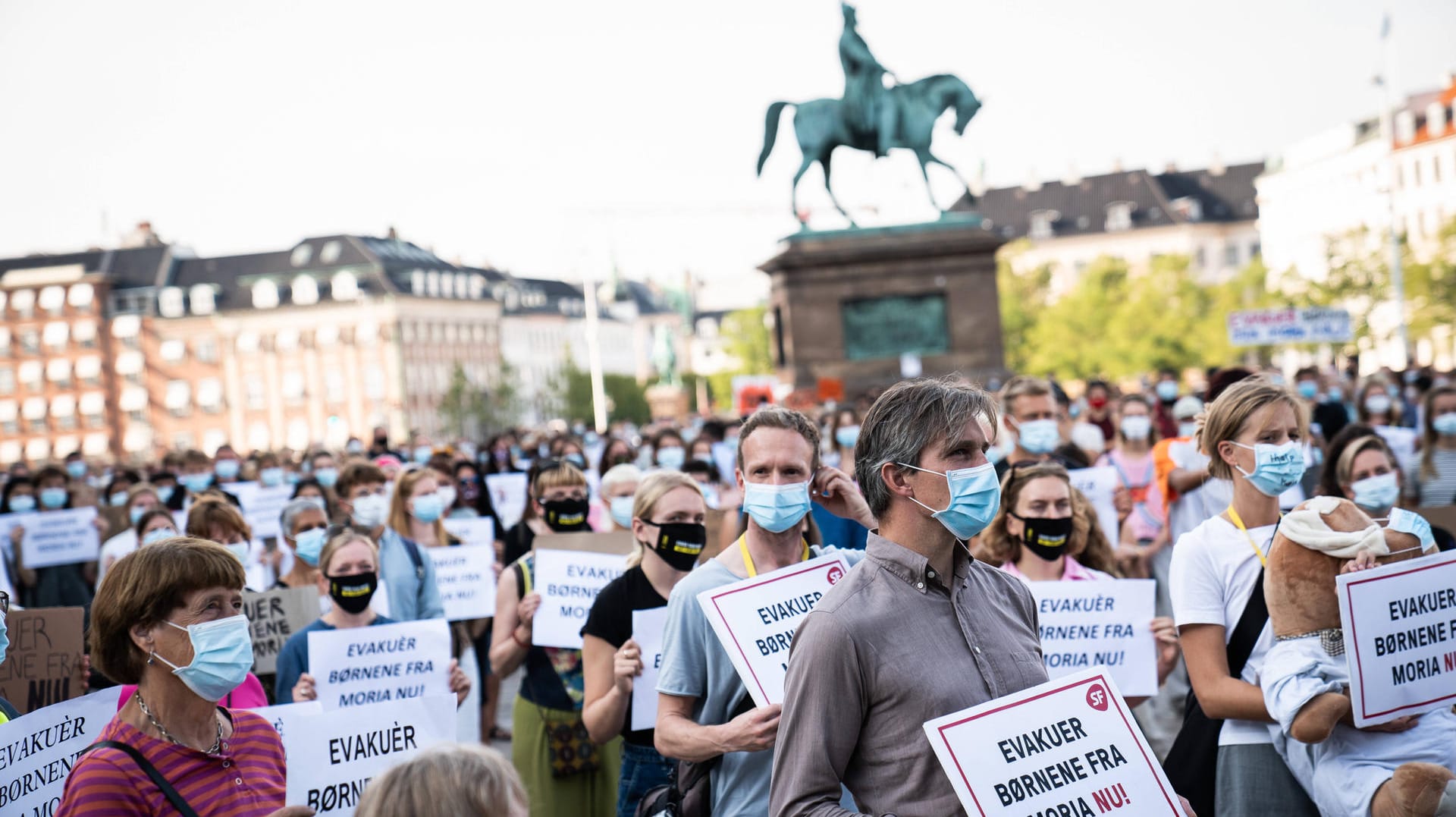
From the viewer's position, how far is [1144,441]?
11.3 meters

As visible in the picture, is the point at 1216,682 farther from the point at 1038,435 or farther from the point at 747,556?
the point at 1038,435

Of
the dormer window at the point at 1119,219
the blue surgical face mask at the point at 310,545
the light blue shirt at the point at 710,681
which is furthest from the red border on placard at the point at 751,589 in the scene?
the dormer window at the point at 1119,219

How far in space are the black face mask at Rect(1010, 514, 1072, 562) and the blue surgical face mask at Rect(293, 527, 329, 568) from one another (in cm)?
384

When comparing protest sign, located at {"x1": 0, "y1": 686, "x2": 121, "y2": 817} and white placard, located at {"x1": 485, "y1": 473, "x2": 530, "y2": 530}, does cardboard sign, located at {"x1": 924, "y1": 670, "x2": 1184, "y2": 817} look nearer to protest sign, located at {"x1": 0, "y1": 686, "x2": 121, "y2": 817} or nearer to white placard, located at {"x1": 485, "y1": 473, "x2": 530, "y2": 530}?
protest sign, located at {"x1": 0, "y1": 686, "x2": 121, "y2": 817}

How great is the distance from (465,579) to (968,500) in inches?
268

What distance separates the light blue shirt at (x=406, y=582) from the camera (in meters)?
8.39

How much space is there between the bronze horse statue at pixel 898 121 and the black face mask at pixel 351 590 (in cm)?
1825

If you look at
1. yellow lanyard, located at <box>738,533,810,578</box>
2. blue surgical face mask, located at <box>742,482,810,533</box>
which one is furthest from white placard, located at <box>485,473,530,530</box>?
blue surgical face mask, located at <box>742,482,810,533</box>

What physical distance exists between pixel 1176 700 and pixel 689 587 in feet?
21.1

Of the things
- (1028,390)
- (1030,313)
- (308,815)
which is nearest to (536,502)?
(1028,390)

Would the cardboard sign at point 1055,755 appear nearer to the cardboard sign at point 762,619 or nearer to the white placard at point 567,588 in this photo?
the cardboard sign at point 762,619

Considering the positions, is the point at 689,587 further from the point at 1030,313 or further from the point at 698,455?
the point at 1030,313

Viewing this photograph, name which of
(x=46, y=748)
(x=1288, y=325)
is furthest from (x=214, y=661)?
(x=1288, y=325)

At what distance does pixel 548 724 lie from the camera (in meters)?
6.63
